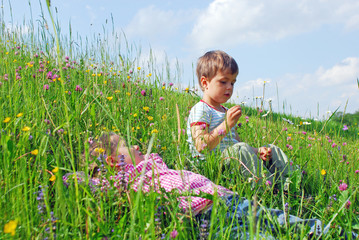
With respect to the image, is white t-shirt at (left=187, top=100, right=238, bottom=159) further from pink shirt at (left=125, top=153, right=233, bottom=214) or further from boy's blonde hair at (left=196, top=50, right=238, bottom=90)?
pink shirt at (left=125, top=153, right=233, bottom=214)

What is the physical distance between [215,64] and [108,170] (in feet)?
5.50

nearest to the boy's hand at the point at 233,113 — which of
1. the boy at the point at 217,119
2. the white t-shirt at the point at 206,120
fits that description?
the boy at the point at 217,119

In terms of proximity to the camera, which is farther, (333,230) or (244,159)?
(244,159)

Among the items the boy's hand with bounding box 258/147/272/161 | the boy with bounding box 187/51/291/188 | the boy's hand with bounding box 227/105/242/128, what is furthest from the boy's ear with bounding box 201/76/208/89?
the boy's hand with bounding box 258/147/272/161

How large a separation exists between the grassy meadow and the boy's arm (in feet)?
0.38

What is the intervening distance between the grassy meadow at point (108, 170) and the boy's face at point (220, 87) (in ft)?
1.14

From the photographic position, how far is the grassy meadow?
131 cm

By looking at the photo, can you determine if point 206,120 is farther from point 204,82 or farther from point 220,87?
point 204,82

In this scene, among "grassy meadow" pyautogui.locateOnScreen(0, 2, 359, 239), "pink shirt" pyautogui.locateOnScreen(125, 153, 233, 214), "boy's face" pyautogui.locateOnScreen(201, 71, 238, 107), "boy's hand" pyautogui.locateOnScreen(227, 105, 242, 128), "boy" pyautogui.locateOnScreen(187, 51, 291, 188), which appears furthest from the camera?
"boy's face" pyautogui.locateOnScreen(201, 71, 238, 107)

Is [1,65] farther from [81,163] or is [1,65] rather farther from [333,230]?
[333,230]

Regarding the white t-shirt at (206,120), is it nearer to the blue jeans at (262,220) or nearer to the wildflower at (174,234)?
the blue jeans at (262,220)

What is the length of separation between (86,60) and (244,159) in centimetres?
299

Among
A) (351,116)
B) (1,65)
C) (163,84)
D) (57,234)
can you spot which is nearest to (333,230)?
(57,234)

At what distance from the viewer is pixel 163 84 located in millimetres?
4078
